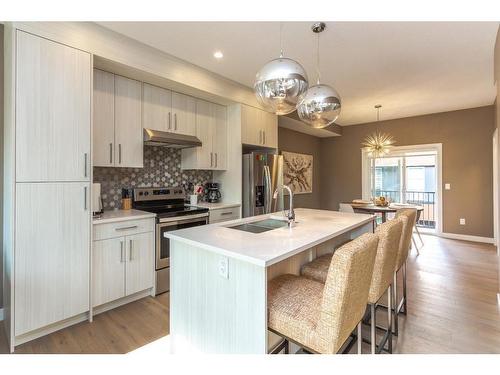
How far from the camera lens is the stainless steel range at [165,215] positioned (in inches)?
108

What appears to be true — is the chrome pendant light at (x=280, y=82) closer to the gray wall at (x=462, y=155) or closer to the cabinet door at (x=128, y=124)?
the cabinet door at (x=128, y=124)

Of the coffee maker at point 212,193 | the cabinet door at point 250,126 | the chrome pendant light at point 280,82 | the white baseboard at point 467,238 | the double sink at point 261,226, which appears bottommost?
the white baseboard at point 467,238

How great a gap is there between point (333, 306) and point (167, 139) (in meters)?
2.49

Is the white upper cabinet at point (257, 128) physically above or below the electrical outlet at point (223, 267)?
above

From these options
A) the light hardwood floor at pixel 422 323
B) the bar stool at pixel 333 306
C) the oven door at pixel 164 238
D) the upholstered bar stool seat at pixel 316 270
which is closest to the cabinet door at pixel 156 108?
the oven door at pixel 164 238

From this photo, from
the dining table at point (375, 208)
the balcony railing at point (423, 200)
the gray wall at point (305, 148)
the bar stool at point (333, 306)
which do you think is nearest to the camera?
the bar stool at point (333, 306)

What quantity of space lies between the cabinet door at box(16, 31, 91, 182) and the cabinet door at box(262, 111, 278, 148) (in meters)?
2.46

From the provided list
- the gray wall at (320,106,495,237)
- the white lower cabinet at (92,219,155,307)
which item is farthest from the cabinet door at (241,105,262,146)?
the gray wall at (320,106,495,237)

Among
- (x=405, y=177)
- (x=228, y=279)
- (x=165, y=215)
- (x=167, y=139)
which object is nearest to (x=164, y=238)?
(x=165, y=215)

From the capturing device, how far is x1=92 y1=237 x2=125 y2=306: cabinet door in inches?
90.8

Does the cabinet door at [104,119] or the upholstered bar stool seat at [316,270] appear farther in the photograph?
the cabinet door at [104,119]

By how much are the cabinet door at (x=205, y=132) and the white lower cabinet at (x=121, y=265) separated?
1.16 m
